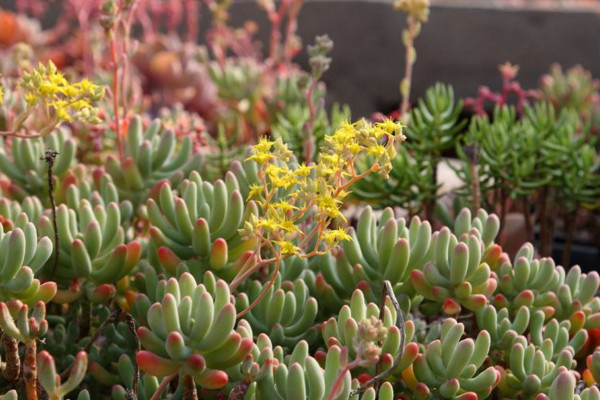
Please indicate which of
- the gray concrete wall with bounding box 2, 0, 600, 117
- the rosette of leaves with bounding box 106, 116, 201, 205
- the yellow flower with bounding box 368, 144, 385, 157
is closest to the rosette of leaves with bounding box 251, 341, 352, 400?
the yellow flower with bounding box 368, 144, 385, 157

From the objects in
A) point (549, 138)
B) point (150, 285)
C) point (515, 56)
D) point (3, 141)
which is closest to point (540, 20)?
point (515, 56)

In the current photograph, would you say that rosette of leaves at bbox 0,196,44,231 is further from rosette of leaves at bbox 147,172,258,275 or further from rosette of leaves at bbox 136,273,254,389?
rosette of leaves at bbox 136,273,254,389

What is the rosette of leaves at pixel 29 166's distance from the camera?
187 cm

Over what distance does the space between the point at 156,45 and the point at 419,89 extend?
63.8 inches

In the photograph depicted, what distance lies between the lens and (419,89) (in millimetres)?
4777

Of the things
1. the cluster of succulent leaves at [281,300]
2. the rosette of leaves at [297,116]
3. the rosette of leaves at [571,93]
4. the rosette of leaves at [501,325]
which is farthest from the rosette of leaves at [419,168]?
the rosette of leaves at [571,93]

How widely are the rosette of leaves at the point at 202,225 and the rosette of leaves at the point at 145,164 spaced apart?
0.98 feet

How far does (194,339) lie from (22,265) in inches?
12.5

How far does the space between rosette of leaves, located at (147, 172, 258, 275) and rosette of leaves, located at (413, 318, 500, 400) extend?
1.18 ft

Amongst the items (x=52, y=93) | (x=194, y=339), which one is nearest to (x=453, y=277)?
(x=194, y=339)

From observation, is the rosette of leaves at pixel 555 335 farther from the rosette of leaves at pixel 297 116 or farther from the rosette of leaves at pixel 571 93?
the rosette of leaves at pixel 571 93

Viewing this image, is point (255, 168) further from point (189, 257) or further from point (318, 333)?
point (318, 333)

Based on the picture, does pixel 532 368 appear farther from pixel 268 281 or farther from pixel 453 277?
pixel 268 281

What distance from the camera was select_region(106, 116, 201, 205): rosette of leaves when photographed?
1.87 metres
